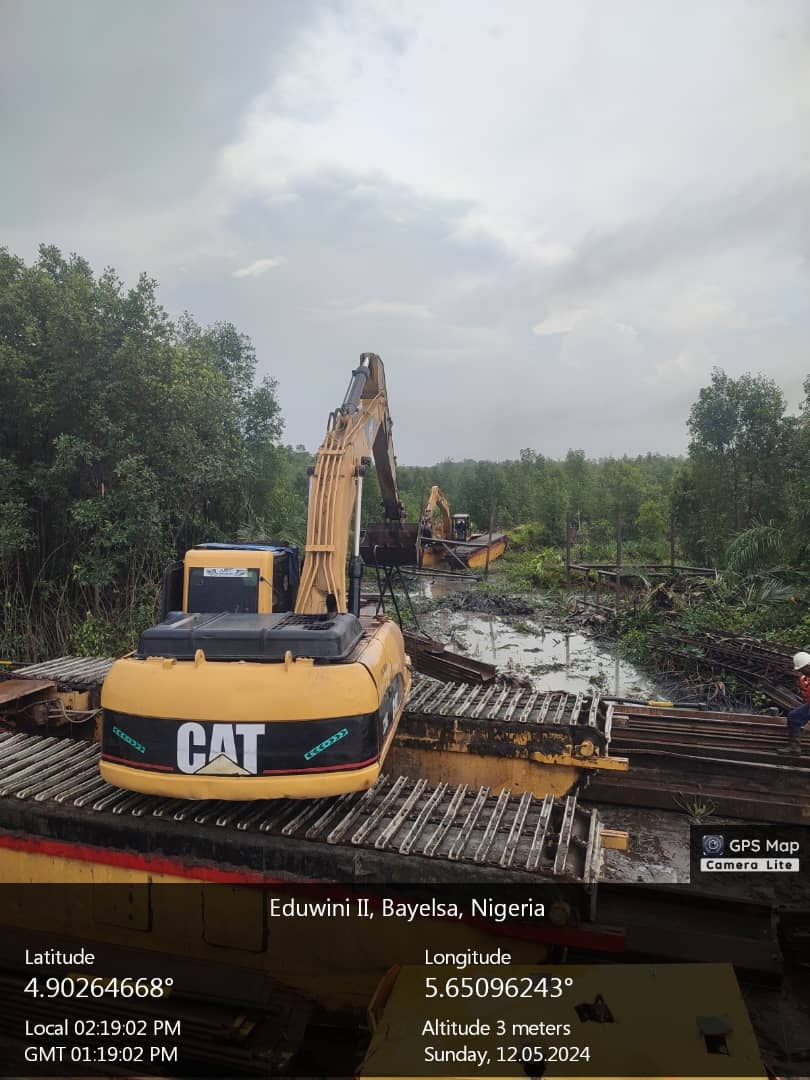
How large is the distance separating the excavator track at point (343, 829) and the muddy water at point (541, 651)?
7.24m

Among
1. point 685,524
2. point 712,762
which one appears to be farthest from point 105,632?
point 685,524

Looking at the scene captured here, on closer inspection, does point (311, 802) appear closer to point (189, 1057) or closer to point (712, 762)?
point (189, 1057)

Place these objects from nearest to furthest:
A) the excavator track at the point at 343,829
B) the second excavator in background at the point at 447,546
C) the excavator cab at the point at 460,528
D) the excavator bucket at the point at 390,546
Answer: the excavator track at the point at 343,829 → the excavator bucket at the point at 390,546 → the second excavator in background at the point at 447,546 → the excavator cab at the point at 460,528

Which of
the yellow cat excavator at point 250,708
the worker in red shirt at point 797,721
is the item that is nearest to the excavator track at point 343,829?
the yellow cat excavator at point 250,708

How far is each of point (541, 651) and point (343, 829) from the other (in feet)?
35.0

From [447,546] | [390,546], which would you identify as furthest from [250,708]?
[447,546]

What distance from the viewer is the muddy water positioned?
1212 cm

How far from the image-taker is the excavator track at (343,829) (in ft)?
13.5

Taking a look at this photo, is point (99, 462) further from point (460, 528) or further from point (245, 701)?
point (460, 528)

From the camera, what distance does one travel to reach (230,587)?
5.66 metres

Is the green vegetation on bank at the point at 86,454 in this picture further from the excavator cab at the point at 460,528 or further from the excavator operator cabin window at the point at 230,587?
the excavator cab at the point at 460,528

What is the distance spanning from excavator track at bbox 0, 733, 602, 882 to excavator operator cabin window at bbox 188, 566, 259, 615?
5.23ft

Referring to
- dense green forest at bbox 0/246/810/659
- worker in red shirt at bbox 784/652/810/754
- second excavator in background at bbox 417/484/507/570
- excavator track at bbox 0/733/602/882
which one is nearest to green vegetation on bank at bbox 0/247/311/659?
dense green forest at bbox 0/246/810/659

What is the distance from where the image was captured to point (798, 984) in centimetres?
475
